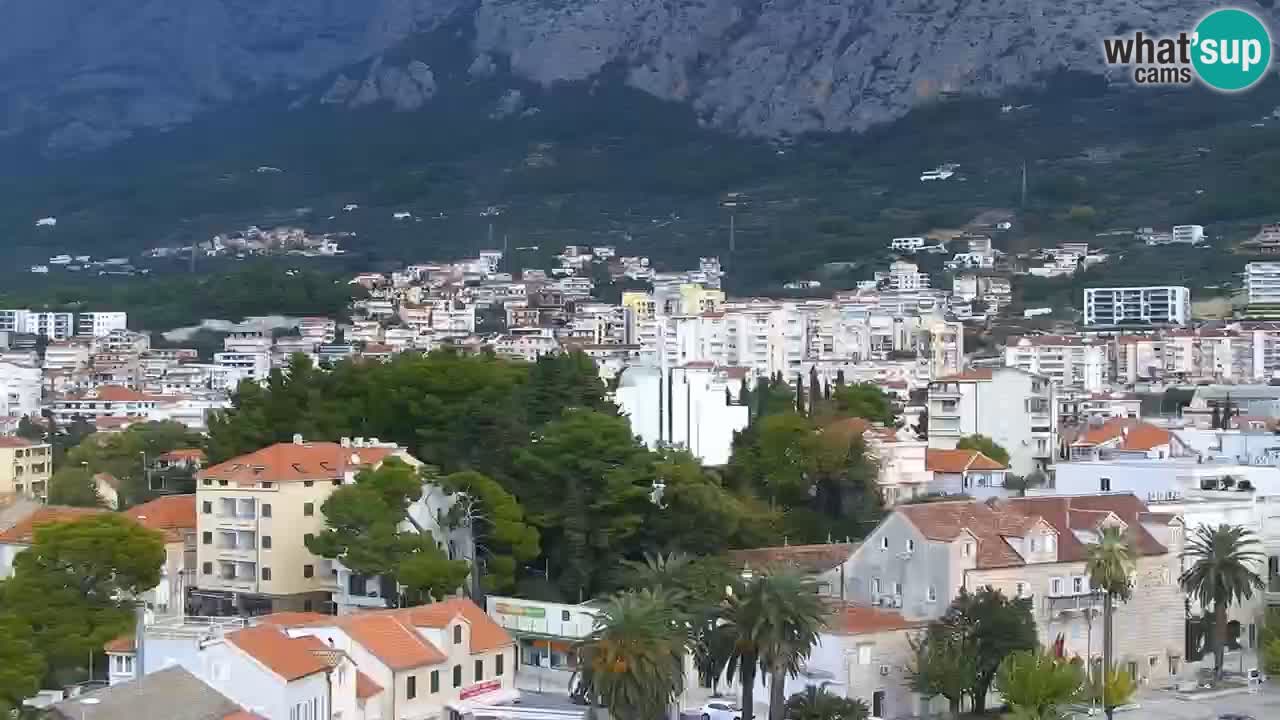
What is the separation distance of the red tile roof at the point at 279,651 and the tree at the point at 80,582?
5.29 metres

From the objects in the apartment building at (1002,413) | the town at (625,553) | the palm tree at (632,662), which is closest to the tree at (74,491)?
the town at (625,553)

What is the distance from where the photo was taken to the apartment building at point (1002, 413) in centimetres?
6178

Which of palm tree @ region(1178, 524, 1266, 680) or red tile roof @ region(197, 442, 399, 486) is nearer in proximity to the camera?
palm tree @ region(1178, 524, 1266, 680)

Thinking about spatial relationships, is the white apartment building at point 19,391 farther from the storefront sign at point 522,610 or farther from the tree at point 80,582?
the storefront sign at point 522,610

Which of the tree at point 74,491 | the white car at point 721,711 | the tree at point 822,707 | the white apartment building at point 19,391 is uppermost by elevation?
the white apartment building at point 19,391

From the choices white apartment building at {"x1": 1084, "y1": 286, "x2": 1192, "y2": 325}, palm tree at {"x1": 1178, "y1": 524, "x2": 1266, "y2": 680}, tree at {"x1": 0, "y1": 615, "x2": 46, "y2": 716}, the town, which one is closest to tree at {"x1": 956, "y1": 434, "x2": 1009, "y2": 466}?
the town

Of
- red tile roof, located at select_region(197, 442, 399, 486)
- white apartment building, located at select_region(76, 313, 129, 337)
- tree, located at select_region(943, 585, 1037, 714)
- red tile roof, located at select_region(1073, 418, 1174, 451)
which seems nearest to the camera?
tree, located at select_region(943, 585, 1037, 714)

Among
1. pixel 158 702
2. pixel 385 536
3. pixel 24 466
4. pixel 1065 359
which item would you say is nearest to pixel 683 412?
pixel 385 536

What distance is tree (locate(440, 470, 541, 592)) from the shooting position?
41.0 metres

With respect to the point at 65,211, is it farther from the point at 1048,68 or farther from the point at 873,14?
the point at 1048,68

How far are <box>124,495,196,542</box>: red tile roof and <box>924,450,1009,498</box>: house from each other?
54.9 ft

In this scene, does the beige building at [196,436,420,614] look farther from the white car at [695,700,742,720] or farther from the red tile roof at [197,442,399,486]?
the white car at [695,700,742,720]

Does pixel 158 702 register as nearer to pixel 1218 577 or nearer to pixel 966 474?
pixel 1218 577

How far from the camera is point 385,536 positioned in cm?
3934
